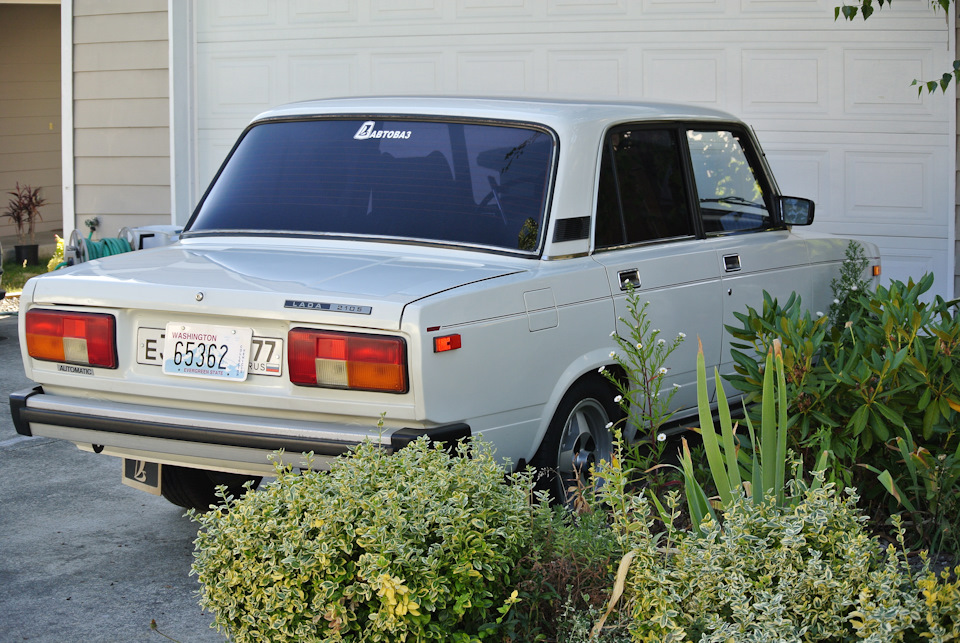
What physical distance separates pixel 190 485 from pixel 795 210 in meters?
3.16

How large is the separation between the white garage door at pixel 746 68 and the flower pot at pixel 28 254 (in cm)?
680

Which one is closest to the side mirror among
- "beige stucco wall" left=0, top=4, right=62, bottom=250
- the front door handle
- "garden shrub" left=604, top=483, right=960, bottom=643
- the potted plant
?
the front door handle

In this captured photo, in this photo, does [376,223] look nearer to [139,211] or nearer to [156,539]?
[156,539]

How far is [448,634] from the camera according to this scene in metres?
2.59

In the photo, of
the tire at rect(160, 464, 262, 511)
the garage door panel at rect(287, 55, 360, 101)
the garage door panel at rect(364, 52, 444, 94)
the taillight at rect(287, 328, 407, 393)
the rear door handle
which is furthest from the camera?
the garage door panel at rect(287, 55, 360, 101)

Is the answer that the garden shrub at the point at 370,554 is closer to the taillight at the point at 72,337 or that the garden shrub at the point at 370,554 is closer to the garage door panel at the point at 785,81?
the taillight at the point at 72,337

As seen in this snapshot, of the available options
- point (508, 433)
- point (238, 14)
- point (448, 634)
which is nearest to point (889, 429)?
point (508, 433)

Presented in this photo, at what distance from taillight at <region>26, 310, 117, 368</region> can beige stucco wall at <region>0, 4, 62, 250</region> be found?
44.4ft

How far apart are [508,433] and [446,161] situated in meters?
1.19

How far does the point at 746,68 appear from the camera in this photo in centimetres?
817

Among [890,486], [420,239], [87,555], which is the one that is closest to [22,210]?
[87,555]

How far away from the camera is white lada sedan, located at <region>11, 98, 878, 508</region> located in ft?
11.6

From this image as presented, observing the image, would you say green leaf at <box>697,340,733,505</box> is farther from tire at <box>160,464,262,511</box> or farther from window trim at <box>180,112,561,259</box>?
tire at <box>160,464,262,511</box>

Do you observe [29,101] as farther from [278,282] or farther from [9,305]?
[278,282]
